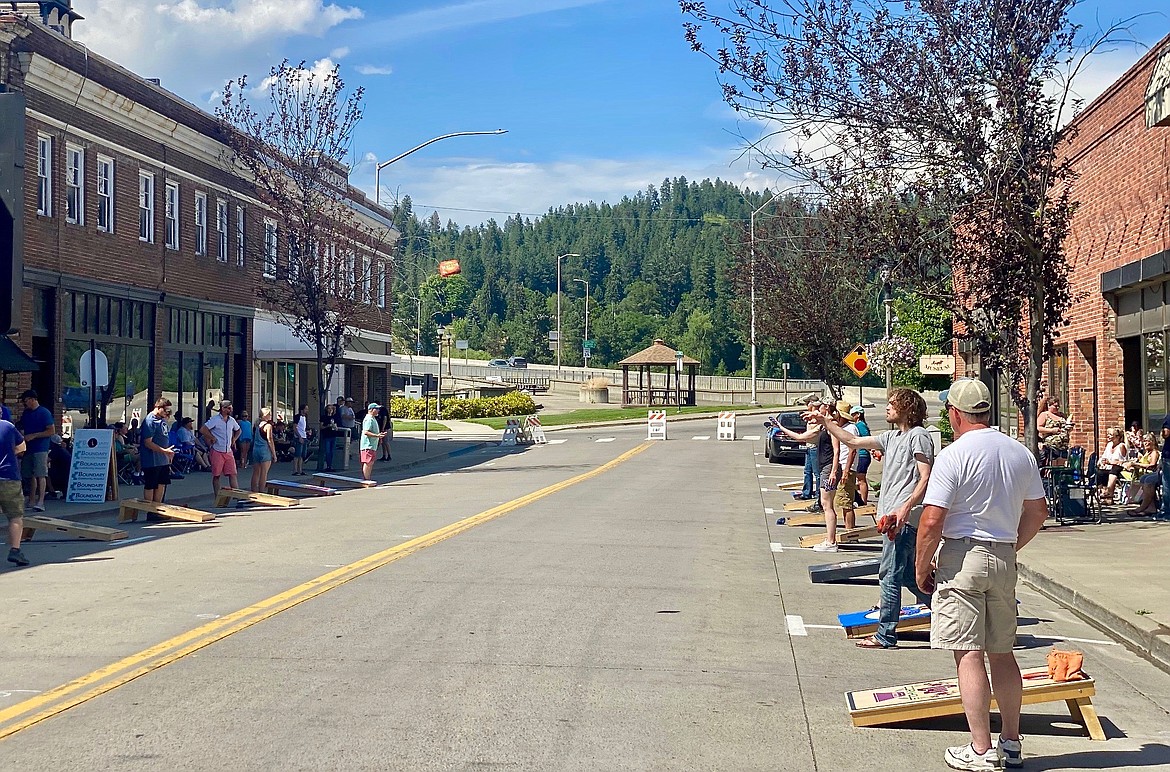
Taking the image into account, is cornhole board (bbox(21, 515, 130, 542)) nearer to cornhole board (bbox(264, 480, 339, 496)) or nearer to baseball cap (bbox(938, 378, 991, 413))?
cornhole board (bbox(264, 480, 339, 496))

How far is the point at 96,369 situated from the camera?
26.8 metres

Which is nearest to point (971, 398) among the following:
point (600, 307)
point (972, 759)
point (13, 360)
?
point (972, 759)

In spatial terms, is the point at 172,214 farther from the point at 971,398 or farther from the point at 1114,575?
the point at 971,398

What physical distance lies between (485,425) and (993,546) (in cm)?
5473

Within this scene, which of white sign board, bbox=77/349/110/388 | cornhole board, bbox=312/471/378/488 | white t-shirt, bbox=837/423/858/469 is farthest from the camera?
cornhole board, bbox=312/471/378/488

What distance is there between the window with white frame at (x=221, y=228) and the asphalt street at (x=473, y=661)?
18.5 meters

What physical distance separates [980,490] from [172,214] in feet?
91.4

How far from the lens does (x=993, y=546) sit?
6.09 m

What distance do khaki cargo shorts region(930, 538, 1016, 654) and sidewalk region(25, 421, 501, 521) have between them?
53.3 ft

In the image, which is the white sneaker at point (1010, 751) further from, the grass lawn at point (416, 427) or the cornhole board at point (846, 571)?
the grass lawn at point (416, 427)

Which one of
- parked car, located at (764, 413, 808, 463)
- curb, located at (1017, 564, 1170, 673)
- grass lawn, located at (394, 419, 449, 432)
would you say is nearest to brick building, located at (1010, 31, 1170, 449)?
curb, located at (1017, 564, 1170, 673)

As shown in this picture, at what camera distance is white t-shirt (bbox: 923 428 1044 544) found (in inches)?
240

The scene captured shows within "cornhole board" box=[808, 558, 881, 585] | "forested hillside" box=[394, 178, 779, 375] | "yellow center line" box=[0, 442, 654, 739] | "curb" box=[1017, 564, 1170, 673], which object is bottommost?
"curb" box=[1017, 564, 1170, 673]

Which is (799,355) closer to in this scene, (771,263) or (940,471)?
(771,263)
